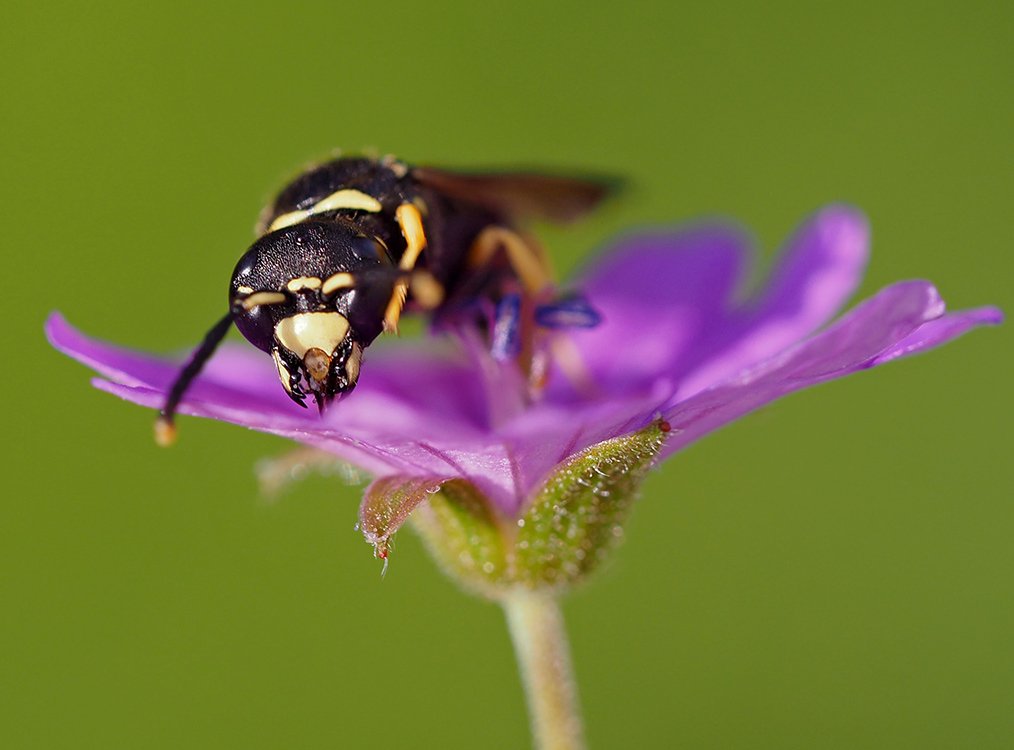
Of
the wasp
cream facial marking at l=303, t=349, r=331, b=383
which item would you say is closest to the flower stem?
the wasp

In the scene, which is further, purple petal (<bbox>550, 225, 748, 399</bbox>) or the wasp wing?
purple petal (<bbox>550, 225, 748, 399</bbox>)

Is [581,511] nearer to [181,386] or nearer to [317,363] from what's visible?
[317,363]

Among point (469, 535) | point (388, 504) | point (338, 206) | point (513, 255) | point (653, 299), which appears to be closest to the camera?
point (388, 504)

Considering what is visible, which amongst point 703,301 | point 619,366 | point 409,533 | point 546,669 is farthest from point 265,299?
point 409,533

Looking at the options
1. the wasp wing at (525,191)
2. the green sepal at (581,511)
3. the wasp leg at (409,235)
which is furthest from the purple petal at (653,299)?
the wasp leg at (409,235)

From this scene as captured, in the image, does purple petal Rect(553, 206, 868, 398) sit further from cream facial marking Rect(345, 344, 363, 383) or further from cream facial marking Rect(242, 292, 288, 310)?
cream facial marking Rect(242, 292, 288, 310)

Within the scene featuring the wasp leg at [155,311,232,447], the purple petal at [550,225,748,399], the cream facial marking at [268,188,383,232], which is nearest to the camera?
the wasp leg at [155,311,232,447]

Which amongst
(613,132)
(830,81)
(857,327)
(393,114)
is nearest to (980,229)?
(830,81)
